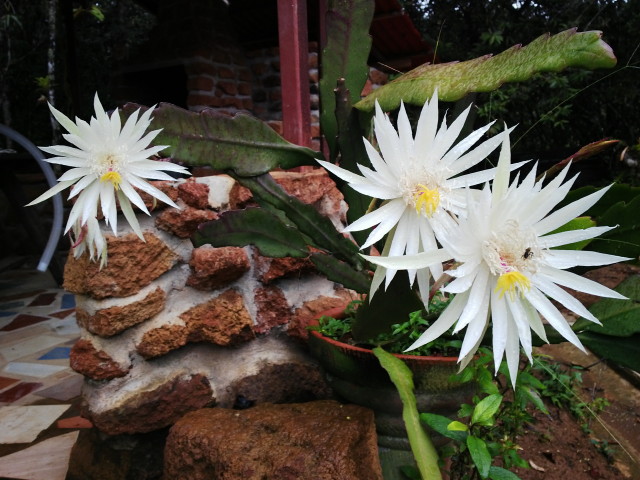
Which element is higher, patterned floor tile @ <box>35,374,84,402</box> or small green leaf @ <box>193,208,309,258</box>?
small green leaf @ <box>193,208,309,258</box>

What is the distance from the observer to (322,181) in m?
1.59

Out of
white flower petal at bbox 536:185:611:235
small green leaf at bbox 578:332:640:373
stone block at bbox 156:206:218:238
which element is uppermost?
white flower petal at bbox 536:185:611:235

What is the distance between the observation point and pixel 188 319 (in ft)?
4.52

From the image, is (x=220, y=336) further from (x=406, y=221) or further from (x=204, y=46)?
(x=204, y=46)

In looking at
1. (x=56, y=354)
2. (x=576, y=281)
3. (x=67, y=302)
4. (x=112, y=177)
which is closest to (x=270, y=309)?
(x=112, y=177)

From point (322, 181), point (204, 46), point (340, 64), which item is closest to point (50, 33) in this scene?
point (204, 46)

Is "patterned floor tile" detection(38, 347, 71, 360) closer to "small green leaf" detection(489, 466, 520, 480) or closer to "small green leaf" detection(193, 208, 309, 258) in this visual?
"small green leaf" detection(193, 208, 309, 258)

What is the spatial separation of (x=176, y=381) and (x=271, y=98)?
2699mm

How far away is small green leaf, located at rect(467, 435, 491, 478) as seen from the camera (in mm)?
798

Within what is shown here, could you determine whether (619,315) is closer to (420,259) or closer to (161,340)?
(420,259)

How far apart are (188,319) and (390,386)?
626 millimetres

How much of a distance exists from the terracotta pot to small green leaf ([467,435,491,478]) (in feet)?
0.50

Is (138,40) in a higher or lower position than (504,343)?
higher

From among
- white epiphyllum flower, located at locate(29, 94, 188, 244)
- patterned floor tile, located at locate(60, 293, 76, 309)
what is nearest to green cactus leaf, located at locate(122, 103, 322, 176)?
white epiphyllum flower, located at locate(29, 94, 188, 244)
